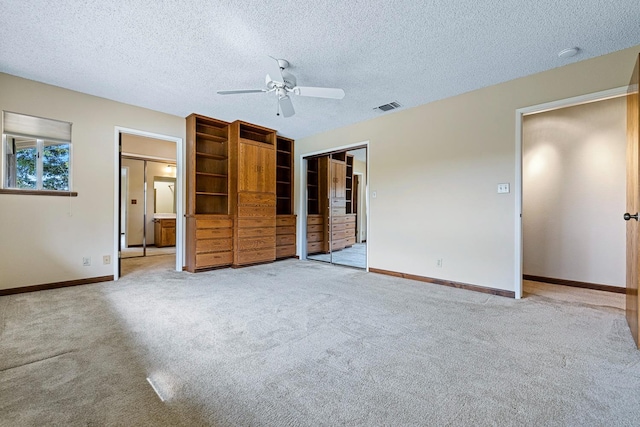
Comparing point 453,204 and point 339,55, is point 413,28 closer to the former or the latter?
point 339,55

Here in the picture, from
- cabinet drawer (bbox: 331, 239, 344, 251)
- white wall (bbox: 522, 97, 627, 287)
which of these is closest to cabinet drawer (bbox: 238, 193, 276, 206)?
cabinet drawer (bbox: 331, 239, 344, 251)

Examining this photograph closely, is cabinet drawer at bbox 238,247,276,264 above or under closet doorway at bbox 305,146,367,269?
under

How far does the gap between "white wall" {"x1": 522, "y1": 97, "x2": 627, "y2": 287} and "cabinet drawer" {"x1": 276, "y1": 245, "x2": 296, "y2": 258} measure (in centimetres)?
414

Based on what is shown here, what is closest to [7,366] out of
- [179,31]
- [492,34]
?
[179,31]

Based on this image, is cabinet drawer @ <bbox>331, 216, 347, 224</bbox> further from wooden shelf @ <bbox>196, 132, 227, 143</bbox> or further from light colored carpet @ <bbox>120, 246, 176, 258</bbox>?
light colored carpet @ <bbox>120, 246, 176, 258</bbox>

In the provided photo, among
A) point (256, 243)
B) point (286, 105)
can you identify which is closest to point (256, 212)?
point (256, 243)

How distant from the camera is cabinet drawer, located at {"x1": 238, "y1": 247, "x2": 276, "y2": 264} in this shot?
482 cm

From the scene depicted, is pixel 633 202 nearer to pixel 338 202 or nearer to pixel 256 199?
pixel 338 202

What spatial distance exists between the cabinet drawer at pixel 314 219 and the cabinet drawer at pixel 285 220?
0.34 metres

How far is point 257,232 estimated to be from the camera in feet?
16.6

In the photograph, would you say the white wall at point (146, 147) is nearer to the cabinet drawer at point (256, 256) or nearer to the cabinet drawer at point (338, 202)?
the cabinet drawer at point (256, 256)

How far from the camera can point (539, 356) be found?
1.84 m

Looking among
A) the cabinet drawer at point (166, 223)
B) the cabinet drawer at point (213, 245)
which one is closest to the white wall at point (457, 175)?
the cabinet drawer at point (213, 245)

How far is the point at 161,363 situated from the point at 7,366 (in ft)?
3.07
